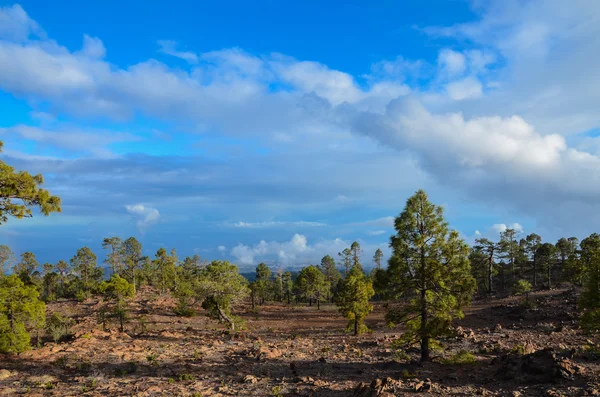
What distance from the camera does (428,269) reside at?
68.4 ft

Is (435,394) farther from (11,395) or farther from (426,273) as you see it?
(11,395)

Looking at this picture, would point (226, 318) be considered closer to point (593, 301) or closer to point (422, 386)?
point (422, 386)

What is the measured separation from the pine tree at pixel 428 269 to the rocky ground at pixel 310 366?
3197 millimetres

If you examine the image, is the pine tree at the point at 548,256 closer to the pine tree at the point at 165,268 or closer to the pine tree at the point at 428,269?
the pine tree at the point at 428,269

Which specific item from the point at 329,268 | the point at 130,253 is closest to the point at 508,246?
the point at 329,268

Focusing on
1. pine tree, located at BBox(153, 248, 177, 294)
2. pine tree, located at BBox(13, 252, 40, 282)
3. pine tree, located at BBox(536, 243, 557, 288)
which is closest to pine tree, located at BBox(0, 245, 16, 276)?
pine tree, located at BBox(13, 252, 40, 282)

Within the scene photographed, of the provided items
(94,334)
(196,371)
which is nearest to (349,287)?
(196,371)

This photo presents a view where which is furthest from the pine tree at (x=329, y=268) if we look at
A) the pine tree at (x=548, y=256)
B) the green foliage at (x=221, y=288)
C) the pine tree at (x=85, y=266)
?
the pine tree at (x=85, y=266)

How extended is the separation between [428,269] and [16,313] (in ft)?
112

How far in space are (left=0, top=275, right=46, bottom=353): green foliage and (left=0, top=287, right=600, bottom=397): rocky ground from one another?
139 centimetres

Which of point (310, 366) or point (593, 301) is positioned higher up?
point (593, 301)

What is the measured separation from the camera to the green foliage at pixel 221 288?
40.6 metres

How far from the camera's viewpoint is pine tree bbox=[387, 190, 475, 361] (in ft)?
67.4

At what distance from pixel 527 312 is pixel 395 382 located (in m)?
40.3
